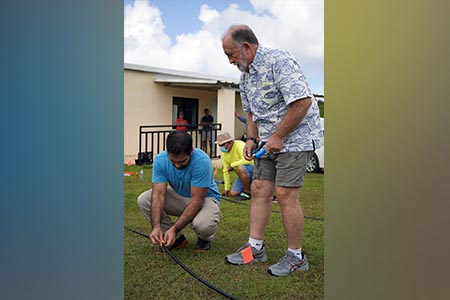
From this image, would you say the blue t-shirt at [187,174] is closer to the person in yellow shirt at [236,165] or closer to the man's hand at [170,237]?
the man's hand at [170,237]

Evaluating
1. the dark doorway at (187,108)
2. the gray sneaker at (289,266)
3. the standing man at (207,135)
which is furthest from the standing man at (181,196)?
the dark doorway at (187,108)

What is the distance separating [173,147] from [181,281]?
0.79 m

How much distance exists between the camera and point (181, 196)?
315 cm

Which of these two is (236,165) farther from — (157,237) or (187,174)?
(157,237)

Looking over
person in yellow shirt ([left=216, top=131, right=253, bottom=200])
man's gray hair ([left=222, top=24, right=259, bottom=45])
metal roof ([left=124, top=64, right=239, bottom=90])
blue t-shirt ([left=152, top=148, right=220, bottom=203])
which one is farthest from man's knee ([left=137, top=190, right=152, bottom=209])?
metal roof ([left=124, top=64, right=239, bottom=90])

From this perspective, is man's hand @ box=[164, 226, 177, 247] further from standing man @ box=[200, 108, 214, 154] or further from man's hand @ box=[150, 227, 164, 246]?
standing man @ box=[200, 108, 214, 154]

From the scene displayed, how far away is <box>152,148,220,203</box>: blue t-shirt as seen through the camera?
288cm

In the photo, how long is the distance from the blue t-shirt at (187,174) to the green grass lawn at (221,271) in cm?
38

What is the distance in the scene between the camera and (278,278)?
242cm
